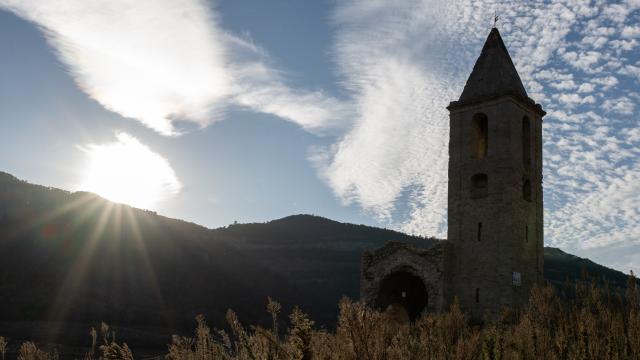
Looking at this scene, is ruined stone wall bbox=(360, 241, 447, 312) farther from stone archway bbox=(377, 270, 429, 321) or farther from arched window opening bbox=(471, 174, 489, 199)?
arched window opening bbox=(471, 174, 489, 199)

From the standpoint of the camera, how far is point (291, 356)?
140 inches

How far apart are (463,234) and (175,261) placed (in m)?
41.3

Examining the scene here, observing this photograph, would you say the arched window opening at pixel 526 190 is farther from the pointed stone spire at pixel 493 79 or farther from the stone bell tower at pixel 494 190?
the pointed stone spire at pixel 493 79

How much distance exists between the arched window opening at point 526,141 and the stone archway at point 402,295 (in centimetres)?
682

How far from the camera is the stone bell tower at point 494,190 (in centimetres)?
2162

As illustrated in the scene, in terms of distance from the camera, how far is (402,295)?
25.4 metres

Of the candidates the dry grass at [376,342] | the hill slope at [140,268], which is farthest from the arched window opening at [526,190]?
the dry grass at [376,342]

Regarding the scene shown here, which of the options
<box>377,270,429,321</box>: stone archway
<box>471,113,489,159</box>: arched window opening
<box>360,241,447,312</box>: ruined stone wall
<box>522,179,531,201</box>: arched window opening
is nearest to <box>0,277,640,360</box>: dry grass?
<box>360,241,447,312</box>: ruined stone wall

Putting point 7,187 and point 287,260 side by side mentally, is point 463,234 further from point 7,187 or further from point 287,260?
point 7,187

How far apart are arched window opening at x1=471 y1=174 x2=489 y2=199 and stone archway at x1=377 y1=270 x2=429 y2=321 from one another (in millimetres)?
4458

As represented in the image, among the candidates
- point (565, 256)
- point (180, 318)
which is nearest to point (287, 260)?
point (180, 318)

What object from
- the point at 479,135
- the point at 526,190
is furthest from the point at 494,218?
the point at 479,135

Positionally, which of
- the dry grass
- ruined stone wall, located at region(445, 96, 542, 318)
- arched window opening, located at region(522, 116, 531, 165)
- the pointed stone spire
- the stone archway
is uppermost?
the pointed stone spire

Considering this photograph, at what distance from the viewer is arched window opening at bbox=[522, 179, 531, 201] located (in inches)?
923
